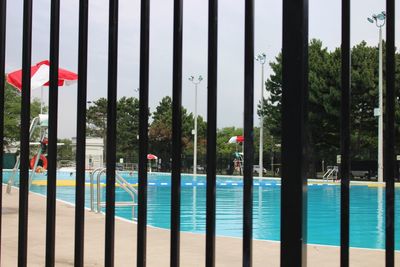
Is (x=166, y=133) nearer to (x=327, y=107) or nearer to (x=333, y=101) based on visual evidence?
(x=327, y=107)

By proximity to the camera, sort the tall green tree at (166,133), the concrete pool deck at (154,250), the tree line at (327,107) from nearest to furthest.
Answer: the concrete pool deck at (154,250), the tree line at (327,107), the tall green tree at (166,133)

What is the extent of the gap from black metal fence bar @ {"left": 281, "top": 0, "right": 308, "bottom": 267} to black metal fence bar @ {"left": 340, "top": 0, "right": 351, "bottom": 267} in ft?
0.30

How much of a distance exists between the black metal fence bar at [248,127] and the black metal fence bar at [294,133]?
107 mm

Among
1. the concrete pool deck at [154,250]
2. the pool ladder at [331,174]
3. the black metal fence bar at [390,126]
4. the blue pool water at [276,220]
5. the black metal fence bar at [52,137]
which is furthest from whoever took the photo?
the pool ladder at [331,174]

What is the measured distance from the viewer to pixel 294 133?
4.01ft

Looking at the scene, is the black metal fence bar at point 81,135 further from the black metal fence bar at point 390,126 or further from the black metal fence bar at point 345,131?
the black metal fence bar at point 390,126

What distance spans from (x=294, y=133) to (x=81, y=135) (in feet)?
2.59

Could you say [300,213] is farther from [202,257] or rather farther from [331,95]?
[331,95]

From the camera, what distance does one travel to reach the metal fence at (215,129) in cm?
122

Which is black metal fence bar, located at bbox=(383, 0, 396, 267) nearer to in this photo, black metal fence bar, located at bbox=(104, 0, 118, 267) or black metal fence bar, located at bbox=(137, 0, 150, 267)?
black metal fence bar, located at bbox=(137, 0, 150, 267)

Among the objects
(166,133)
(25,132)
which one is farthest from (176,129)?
(166,133)

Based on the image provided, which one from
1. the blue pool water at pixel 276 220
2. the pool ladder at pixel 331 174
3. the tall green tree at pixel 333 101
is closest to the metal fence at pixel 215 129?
the blue pool water at pixel 276 220

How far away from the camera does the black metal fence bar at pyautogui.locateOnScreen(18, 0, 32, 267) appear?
71.6 inches

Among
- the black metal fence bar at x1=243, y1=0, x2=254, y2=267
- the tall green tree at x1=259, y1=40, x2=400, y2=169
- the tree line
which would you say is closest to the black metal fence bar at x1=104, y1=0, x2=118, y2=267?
the black metal fence bar at x1=243, y1=0, x2=254, y2=267
